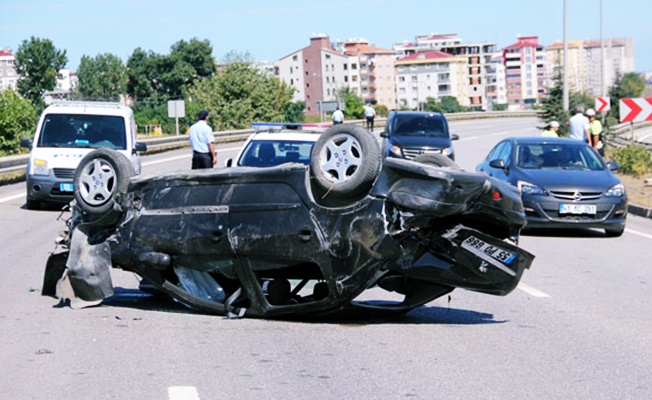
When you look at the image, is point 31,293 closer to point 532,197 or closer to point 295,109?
point 532,197

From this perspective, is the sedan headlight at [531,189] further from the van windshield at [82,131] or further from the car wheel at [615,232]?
the van windshield at [82,131]

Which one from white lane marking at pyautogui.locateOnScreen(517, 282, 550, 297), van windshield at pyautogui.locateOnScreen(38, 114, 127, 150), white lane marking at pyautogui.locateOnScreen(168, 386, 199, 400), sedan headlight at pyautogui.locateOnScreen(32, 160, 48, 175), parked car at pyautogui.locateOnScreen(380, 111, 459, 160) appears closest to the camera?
white lane marking at pyautogui.locateOnScreen(168, 386, 199, 400)

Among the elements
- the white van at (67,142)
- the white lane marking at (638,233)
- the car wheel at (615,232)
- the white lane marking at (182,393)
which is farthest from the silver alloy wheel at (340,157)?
the white van at (67,142)

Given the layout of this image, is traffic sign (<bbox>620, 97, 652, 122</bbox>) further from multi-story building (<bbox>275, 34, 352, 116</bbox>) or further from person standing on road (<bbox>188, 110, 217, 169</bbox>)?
multi-story building (<bbox>275, 34, 352, 116</bbox>)

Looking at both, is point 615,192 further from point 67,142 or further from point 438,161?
point 67,142

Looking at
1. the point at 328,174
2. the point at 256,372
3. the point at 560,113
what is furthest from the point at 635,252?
the point at 560,113

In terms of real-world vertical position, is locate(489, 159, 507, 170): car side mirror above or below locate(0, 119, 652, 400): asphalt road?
above

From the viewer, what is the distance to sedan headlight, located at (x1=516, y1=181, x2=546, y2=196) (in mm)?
16797

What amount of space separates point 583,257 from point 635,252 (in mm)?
1048

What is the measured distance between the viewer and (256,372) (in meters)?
7.23

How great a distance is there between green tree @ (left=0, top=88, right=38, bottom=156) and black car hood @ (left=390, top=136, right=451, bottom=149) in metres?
17.0

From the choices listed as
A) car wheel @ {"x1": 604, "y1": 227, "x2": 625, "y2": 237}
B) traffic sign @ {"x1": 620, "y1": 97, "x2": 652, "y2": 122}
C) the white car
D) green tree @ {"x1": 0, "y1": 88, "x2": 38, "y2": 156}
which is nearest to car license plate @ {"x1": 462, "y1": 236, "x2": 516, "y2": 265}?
the white car

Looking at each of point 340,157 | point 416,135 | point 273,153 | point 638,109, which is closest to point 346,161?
point 340,157

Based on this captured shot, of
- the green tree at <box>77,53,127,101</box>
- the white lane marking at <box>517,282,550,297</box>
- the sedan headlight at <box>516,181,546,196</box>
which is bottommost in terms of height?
the white lane marking at <box>517,282,550,297</box>
